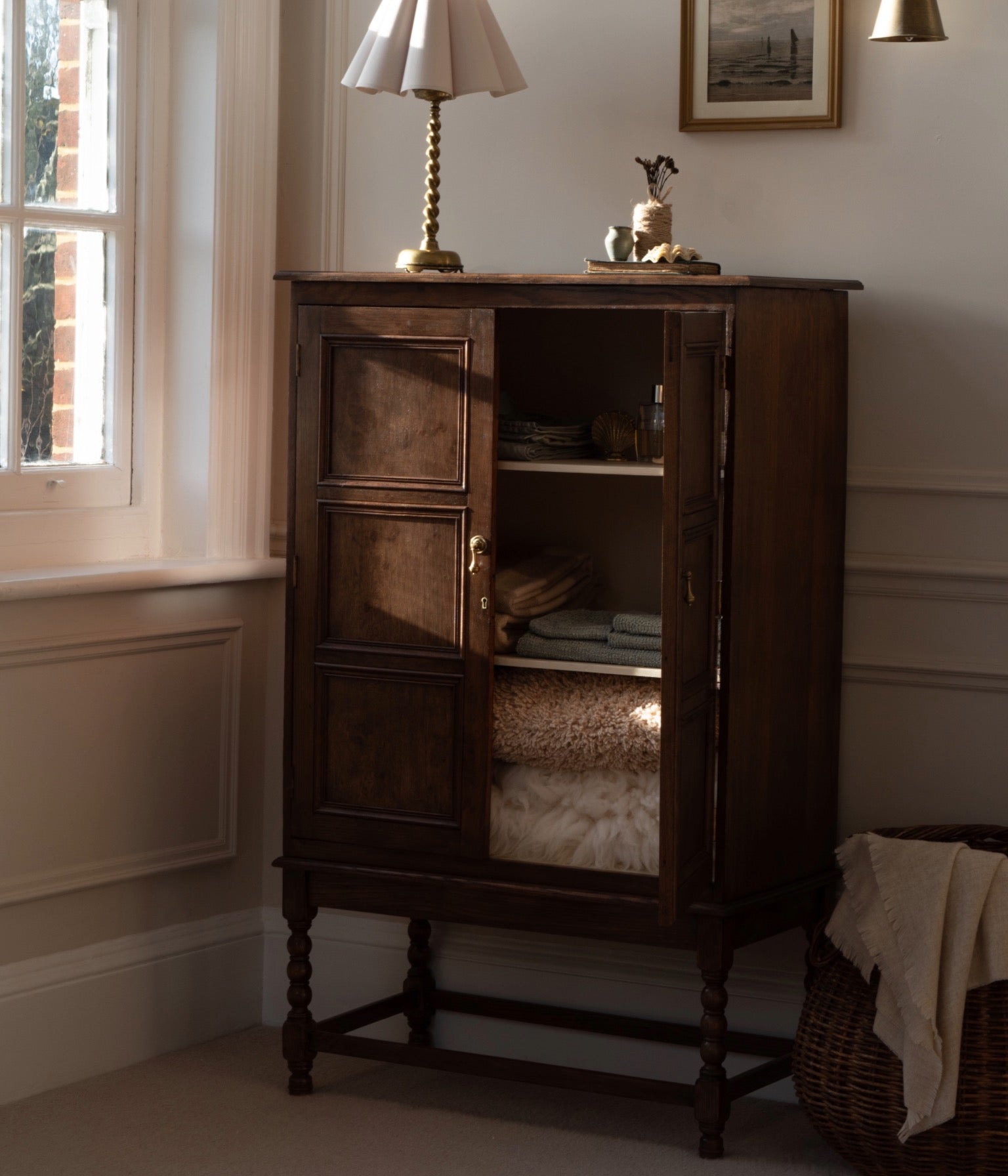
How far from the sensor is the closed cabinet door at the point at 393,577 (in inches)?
104

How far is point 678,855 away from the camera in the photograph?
2.43 meters

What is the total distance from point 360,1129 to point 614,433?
1.44 meters

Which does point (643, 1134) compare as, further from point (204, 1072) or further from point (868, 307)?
point (868, 307)

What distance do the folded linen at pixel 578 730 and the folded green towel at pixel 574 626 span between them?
12 cm

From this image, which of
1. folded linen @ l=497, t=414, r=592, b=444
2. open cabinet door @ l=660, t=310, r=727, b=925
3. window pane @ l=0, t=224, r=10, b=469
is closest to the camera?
open cabinet door @ l=660, t=310, r=727, b=925

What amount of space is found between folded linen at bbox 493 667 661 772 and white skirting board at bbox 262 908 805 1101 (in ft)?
1.99

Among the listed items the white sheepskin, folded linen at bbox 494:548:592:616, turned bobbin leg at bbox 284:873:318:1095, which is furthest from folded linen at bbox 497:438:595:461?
turned bobbin leg at bbox 284:873:318:1095

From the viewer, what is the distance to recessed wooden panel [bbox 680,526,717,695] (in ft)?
8.02

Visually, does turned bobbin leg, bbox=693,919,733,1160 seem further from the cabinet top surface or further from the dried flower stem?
the dried flower stem

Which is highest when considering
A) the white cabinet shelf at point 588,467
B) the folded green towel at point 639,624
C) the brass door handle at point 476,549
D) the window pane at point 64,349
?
the window pane at point 64,349

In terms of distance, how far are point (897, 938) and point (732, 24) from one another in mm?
1802

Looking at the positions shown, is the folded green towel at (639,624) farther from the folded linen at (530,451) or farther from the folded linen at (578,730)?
the folded linen at (530,451)

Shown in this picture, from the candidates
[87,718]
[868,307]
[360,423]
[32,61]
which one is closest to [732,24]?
[868,307]

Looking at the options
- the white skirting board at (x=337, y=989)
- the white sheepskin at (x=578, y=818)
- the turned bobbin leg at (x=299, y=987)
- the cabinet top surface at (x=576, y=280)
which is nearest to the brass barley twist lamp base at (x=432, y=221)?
the cabinet top surface at (x=576, y=280)
